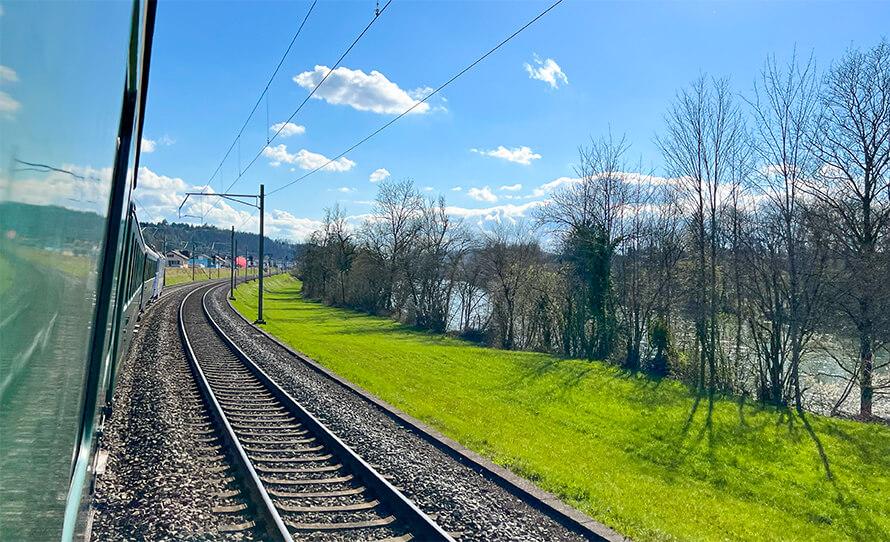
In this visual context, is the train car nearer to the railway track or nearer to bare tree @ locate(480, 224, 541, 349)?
the railway track

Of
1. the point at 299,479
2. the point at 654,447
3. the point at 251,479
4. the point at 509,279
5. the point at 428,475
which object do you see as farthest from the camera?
the point at 509,279

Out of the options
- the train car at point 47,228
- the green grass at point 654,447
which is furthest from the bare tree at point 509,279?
the train car at point 47,228

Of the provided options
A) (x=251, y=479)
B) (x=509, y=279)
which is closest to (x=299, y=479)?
(x=251, y=479)

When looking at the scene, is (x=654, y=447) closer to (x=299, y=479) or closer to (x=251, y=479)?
(x=299, y=479)

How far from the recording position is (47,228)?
1336 millimetres

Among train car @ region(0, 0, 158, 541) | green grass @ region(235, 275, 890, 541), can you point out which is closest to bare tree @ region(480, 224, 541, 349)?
green grass @ region(235, 275, 890, 541)

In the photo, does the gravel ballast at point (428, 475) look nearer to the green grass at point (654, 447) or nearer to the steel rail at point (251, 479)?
the green grass at point (654, 447)

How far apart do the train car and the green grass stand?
23.0 ft

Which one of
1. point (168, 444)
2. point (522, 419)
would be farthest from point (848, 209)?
point (168, 444)

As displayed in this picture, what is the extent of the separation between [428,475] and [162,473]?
11.3ft

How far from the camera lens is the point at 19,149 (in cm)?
108

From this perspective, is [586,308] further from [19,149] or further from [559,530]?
[19,149]

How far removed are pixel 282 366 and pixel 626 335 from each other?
21.5 metres

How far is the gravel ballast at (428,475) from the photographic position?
678cm
